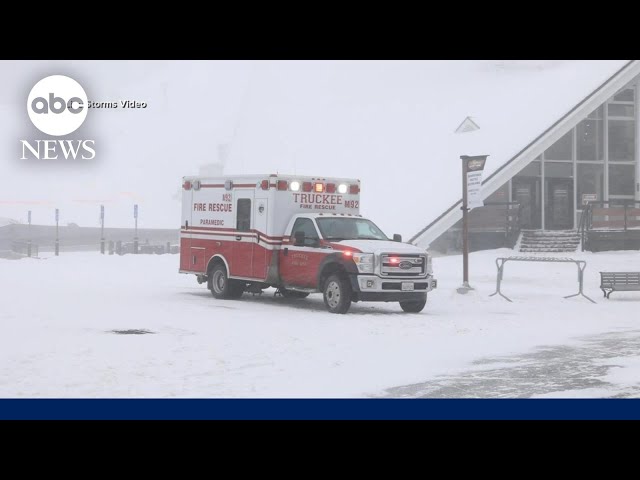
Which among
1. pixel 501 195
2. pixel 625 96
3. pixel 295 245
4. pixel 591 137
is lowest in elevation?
pixel 295 245

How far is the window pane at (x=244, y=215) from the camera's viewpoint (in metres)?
20.3

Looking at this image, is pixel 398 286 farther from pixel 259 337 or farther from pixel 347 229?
pixel 259 337

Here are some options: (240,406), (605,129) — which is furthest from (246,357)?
(605,129)

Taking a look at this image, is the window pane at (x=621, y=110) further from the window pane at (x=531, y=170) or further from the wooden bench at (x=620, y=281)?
the wooden bench at (x=620, y=281)

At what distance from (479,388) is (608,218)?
2597 cm

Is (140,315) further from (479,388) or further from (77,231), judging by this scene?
(77,231)

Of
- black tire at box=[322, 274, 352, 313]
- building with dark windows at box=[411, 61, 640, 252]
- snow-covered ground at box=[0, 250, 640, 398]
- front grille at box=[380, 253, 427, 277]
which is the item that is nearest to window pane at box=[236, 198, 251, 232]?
snow-covered ground at box=[0, 250, 640, 398]

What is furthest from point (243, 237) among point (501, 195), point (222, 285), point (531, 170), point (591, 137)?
point (591, 137)

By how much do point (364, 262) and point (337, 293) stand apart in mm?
843

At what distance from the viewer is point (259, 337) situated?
564 inches

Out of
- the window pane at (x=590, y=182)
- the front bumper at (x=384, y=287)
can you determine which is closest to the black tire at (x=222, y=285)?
the front bumper at (x=384, y=287)

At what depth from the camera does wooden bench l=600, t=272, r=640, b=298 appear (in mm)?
21672

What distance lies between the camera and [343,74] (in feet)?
171

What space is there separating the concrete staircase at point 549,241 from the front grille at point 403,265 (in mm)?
16160
